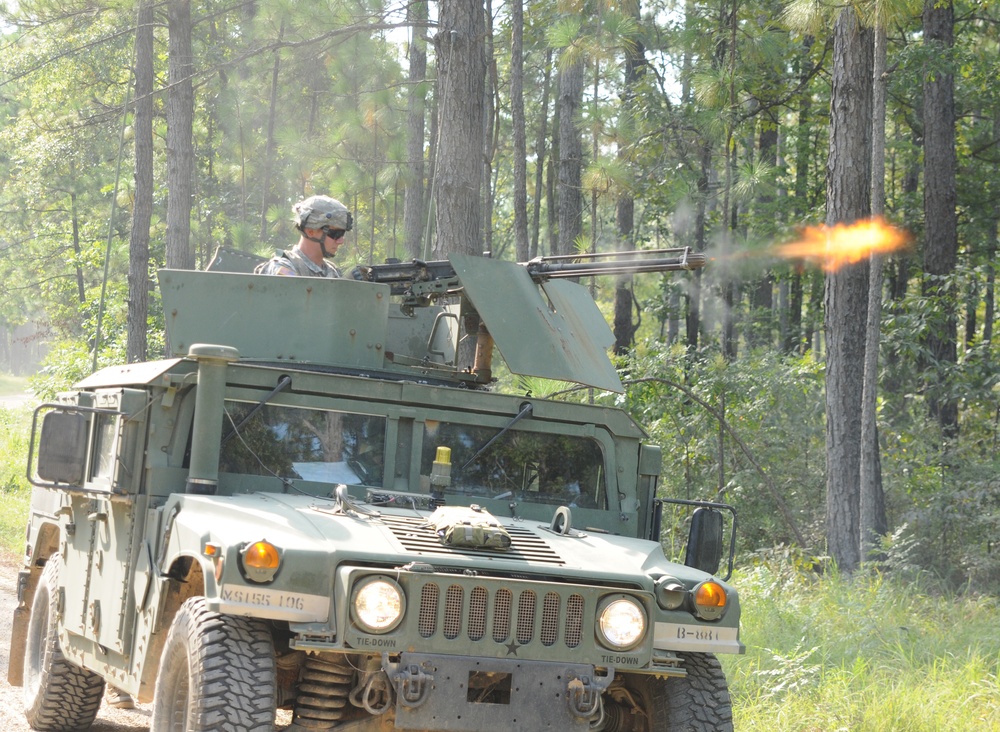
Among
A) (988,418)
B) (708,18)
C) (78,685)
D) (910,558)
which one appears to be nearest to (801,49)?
(708,18)

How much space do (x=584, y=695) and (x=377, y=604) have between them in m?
0.74

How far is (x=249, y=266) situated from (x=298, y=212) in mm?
575

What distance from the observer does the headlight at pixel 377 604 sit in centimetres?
368

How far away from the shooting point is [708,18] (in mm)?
19656

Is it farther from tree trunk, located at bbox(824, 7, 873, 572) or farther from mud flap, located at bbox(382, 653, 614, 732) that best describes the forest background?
mud flap, located at bbox(382, 653, 614, 732)

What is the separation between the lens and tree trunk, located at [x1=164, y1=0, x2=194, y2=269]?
15734 mm

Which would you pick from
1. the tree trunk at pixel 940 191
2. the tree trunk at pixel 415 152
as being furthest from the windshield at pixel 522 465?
the tree trunk at pixel 415 152

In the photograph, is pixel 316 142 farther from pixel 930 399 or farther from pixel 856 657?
pixel 856 657

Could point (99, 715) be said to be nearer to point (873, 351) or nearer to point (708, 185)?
point (873, 351)

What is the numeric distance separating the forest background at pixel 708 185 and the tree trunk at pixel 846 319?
0.07 ft

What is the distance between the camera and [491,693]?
3941 millimetres

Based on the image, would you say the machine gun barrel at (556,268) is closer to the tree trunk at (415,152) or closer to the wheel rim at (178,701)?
the wheel rim at (178,701)

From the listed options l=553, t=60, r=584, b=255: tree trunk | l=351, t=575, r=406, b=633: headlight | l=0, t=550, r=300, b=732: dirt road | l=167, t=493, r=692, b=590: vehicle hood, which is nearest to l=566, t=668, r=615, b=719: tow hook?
l=167, t=493, r=692, b=590: vehicle hood

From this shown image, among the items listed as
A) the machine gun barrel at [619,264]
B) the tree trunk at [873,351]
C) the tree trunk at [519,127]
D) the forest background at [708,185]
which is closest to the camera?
the machine gun barrel at [619,264]
